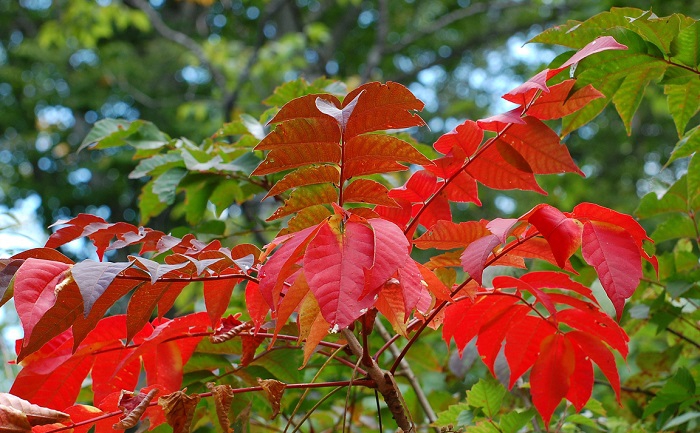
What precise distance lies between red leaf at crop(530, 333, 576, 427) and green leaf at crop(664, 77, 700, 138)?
33cm

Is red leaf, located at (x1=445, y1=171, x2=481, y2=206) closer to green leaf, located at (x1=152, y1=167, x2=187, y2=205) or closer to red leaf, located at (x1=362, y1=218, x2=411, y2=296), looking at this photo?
red leaf, located at (x1=362, y1=218, x2=411, y2=296)

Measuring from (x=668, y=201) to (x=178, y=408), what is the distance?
85 cm

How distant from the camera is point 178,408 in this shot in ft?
2.05

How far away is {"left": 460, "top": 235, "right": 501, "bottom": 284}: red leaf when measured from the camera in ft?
1.85

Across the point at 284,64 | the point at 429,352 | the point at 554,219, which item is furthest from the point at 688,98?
the point at 284,64

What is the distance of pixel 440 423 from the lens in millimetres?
916

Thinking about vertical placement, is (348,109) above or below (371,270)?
above

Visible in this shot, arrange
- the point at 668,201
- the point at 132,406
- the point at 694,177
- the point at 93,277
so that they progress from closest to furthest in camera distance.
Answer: the point at 93,277 < the point at 132,406 < the point at 694,177 < the point at 668,201

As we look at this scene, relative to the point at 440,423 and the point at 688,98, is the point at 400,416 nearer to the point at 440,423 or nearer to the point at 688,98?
the point at 440,423

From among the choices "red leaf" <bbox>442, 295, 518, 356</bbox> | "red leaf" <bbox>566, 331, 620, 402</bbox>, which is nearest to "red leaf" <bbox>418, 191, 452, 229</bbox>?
"red leaf" <bbox>442, 295, 518, 356</bbox>

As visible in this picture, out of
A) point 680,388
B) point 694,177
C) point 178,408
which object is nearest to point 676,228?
point 694,177

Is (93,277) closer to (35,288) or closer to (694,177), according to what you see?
(35,288)

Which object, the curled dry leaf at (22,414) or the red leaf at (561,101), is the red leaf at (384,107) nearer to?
the red leaf at (561,101)

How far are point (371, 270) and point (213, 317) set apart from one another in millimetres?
226
